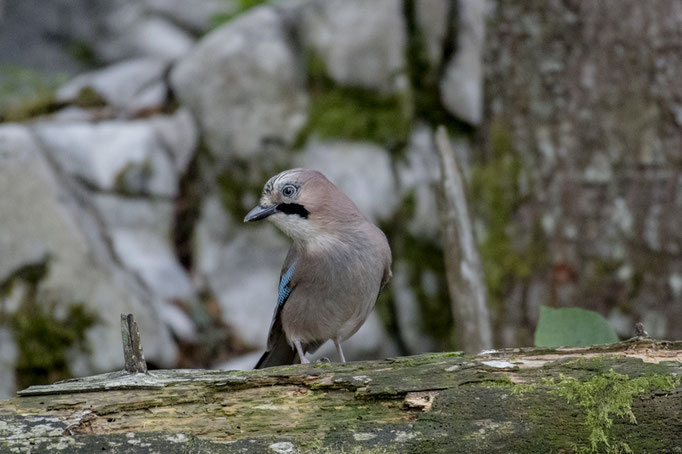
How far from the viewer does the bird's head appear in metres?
4.36

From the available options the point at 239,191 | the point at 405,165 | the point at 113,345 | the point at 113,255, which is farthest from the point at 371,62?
the point at 113,345

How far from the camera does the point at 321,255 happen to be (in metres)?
4.45

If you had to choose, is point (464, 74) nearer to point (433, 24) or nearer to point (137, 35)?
point (433, 24)

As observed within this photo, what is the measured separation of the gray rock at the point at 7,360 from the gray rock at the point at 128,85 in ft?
9.66

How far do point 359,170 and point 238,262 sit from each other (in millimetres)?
1559

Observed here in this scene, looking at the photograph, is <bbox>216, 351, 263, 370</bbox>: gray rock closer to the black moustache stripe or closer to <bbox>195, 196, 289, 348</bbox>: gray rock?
<bbox>195, 196, 289, 348</bbox>: gray rock

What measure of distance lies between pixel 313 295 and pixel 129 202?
430 centimetres

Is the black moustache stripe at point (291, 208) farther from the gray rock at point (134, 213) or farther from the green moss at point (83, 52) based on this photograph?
the green moss at point (83, 52)

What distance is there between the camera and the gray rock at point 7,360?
709cm

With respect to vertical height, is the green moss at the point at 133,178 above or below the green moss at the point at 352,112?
below

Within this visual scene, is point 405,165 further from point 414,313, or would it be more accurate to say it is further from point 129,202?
point 129,202

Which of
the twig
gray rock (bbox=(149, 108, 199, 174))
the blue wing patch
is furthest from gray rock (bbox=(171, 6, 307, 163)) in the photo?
the blue wing patch

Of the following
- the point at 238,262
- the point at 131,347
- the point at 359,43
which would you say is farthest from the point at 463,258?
the point at 359,43

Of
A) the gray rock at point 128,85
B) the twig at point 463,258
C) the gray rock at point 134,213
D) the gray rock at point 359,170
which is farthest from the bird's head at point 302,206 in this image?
the gray rock at point 128,85
